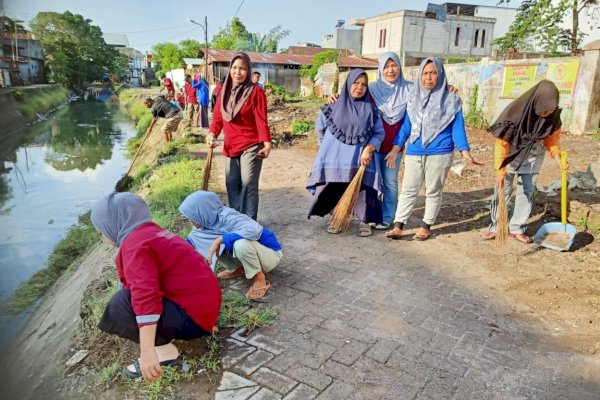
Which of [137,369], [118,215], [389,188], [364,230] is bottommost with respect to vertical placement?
[137,369]

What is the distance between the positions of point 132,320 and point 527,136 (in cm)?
344

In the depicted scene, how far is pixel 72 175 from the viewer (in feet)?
42.9

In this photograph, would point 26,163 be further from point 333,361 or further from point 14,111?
point 333,361

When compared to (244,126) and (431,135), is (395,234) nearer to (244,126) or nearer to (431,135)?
(431,135)

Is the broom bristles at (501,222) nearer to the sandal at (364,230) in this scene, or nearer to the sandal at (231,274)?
the sandal at (364,230)

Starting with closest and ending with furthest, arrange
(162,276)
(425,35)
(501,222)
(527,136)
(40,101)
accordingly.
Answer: (162,276) < (527,136) < (501,222) < (40,101) < (425,35)

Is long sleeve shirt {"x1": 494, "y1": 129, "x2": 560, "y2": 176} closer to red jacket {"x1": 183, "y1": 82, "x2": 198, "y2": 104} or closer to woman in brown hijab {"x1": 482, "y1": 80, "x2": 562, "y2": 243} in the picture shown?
woman in brown hijab {"x1": 482, "y1": 80, "x2": 562, "y2": 243}

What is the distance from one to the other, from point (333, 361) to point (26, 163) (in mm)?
15578

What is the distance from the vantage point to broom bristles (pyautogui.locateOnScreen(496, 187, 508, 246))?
12.8 ft

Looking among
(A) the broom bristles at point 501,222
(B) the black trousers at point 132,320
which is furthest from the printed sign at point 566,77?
(B) the black trousers at point 132,320

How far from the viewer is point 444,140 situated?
3.88 metres

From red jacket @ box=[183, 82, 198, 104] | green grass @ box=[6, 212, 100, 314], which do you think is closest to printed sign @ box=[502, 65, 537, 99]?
red jacket @ box=[183, 82, 198, 104]

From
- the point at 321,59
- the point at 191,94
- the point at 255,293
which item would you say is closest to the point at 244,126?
the point at 255,293

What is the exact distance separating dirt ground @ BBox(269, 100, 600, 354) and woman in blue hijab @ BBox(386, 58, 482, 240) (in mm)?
540
